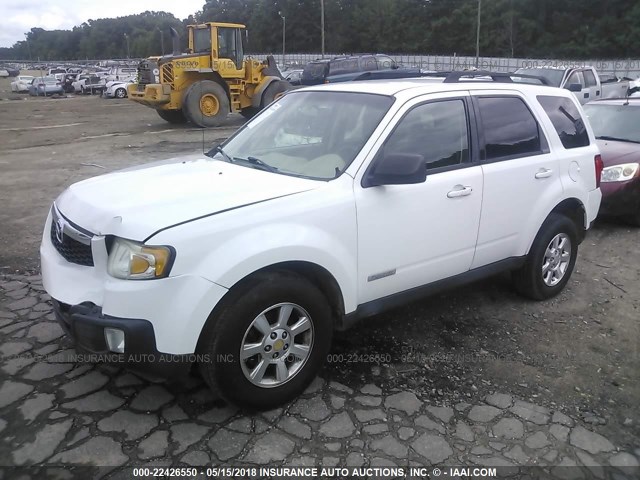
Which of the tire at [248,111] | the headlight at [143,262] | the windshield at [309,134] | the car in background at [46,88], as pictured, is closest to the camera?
the headlight at [143,262]

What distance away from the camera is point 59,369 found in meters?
3.58

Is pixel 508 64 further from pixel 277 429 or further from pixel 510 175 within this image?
pixel 277 429

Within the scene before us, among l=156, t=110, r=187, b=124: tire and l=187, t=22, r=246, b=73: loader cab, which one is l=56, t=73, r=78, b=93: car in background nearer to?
l=156, t=110, r=187, b=124: tire

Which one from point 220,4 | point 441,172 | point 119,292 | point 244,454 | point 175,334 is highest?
point 220,4

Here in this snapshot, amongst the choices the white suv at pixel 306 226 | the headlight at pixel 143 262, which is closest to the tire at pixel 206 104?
the white suv at pixel 306 226

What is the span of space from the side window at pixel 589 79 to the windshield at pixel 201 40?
11117 millimetres

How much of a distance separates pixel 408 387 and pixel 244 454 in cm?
115

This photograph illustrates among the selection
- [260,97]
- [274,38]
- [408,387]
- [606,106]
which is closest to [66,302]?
[408,387]

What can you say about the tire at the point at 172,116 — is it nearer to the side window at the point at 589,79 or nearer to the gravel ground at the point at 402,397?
the side window at the point at 589,79

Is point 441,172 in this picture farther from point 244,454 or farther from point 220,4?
point 220,4

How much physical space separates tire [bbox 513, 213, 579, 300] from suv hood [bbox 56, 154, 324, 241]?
221 cm

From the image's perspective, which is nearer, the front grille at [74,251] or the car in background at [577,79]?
the front grille at [74,251]

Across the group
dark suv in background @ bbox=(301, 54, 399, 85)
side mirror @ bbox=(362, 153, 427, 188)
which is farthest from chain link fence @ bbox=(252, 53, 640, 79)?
side mirror @ bbox=(362, 153, 427, 188)

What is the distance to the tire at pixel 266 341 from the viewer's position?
2.88 metres
